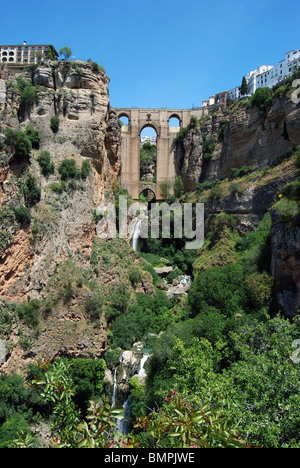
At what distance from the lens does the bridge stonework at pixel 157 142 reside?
4288cm

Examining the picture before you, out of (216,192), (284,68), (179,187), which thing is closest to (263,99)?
(216,192)

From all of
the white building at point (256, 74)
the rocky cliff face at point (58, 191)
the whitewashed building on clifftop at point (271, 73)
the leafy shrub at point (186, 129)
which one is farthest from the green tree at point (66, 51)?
the white building at point (256, 74)

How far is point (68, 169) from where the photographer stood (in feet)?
86.4

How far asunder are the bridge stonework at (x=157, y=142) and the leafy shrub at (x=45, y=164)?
56.4 ft

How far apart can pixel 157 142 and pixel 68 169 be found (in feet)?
64.1

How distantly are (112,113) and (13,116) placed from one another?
362 inches

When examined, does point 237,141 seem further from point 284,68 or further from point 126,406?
point 284,68

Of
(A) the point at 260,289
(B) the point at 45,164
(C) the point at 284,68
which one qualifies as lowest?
(A) the point at 260,289

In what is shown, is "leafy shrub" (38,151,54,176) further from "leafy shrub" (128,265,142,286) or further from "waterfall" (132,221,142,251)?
"waterfall" (132,221,142,251)

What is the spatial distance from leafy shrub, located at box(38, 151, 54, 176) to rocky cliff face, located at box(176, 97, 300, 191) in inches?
700

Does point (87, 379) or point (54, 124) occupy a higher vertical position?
point (54, 124)

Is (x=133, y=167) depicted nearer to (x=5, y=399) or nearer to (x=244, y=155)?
(x=244, y=155)

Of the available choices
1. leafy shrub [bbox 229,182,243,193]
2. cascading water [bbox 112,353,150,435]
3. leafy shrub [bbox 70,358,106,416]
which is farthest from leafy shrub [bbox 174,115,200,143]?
leafy shrub [bbox 70,358,106,416]
